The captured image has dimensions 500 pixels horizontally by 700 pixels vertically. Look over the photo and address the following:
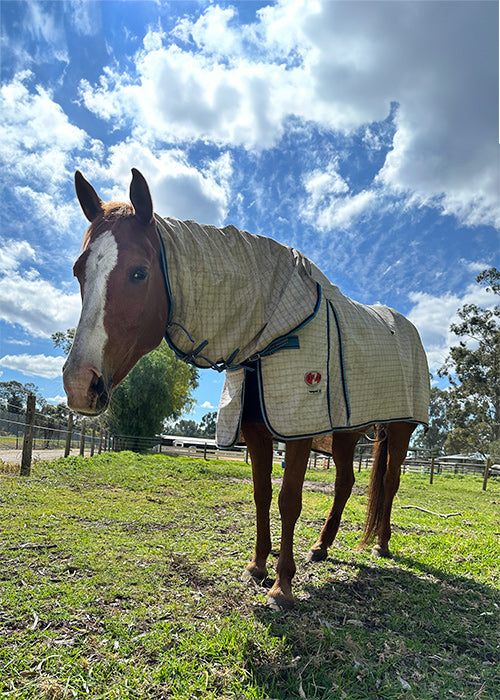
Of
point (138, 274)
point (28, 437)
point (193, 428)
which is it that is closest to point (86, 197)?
point (138, 274)

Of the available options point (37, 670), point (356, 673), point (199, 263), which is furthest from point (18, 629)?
point (199, 263)

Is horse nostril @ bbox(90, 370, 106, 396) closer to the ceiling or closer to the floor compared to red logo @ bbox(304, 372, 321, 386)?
closer to the floor

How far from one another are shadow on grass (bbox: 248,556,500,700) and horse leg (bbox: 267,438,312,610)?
0.49 ft

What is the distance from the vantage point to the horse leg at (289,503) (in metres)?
2.43

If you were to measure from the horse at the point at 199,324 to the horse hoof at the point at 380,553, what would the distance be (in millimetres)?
1289

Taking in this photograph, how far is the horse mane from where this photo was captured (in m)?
2.07

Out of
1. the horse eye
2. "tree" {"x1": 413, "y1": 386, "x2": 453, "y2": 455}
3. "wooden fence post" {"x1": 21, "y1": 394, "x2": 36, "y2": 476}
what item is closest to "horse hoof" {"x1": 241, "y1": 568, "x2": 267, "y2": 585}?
the horse eye

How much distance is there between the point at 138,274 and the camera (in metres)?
2.03

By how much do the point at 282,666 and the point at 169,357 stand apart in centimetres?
2509

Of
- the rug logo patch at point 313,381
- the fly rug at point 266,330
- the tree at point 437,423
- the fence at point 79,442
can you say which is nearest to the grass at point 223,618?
the fly rug at point 266,330

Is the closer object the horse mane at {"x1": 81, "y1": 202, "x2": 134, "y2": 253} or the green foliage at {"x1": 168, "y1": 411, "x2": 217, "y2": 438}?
the horse mane at {"x1": 81, "y1": 202, "x2": 134, "y2": 253}

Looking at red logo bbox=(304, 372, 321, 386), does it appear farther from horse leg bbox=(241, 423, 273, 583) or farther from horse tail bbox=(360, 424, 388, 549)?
horse tail bbox=(360, 424, 388, 549)

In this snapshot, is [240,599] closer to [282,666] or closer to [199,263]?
[282,666]

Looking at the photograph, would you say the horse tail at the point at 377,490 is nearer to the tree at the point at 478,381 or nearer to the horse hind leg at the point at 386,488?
the horse hind leg at the point at 386,488
